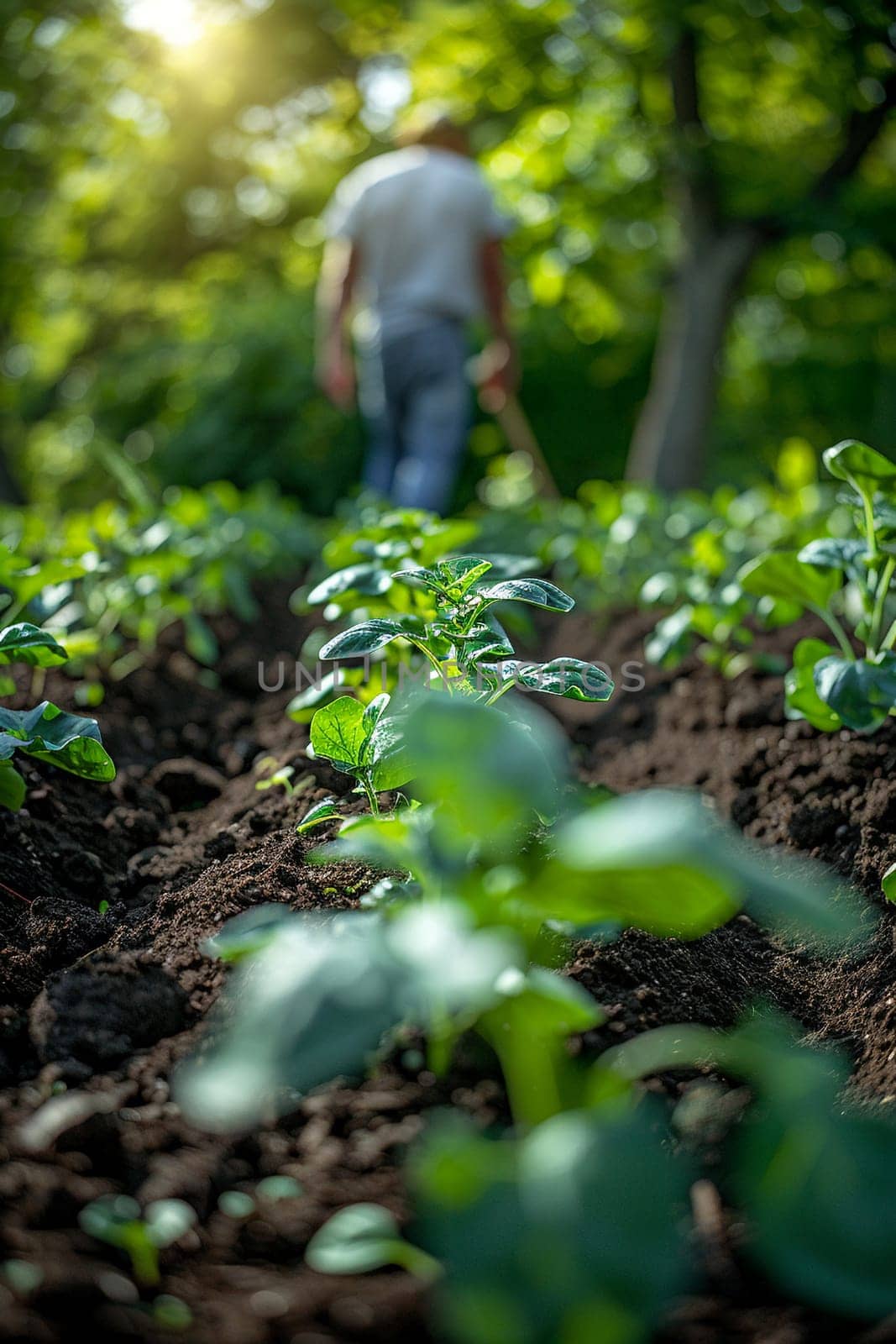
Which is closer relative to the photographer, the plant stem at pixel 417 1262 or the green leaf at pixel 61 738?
the plant stem at pixel 417 1262

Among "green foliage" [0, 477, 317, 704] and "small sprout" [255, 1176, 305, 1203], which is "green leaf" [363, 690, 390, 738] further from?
"green foliage" [0, 477, 317, 704]

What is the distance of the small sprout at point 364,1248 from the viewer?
91 centimetres

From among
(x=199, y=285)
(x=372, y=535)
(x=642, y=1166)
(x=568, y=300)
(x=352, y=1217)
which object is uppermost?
(x=642, y=1166)

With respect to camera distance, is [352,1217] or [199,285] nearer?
[352,1217]

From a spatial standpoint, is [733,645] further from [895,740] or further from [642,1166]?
[642,1166]

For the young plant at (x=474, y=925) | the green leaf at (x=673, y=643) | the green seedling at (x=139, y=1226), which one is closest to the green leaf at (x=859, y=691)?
the green leaf at (x=673, y=643)

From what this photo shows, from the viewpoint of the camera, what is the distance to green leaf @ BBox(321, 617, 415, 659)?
153 cm

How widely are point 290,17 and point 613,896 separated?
14278 millimetres

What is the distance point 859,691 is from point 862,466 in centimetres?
44

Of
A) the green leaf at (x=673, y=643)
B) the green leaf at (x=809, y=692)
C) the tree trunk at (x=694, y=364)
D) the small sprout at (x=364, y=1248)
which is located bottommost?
the tree trunk at (x=694, y=364)

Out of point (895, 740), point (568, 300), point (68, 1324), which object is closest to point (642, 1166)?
point (68, 1324)

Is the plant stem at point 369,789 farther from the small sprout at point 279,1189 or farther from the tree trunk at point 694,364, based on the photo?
the tree trunk at point 694,364

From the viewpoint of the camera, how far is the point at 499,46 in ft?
22.9

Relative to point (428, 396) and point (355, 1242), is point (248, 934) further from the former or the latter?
point (428, 396)
